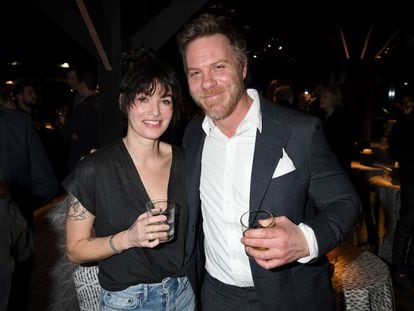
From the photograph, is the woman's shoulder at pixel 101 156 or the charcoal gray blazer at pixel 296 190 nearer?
the charcoal gray blazer at pixel 296 190

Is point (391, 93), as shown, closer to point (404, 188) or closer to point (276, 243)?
point (404, 188)

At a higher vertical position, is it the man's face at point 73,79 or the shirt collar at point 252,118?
the man's face at point 73,79

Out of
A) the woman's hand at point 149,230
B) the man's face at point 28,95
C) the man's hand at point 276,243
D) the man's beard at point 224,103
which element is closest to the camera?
the man's hand at point 276,243

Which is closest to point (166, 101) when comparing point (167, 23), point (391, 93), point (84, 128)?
point (167, 23)

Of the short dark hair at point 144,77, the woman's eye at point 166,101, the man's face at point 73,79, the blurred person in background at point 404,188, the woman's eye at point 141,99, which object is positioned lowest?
the blurred person in background at point 404,188

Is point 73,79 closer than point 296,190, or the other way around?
point 296,190

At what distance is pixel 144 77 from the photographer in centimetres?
178

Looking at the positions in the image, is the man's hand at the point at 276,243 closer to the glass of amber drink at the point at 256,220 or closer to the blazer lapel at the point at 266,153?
the glass of amber drink at the point at 256,220

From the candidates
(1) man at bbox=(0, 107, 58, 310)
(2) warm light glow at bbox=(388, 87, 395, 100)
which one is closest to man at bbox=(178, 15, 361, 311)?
(1) man at bbox=(0, 107, 58, 310)

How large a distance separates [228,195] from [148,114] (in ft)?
1.98

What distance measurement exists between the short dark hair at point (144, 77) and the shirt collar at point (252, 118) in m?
0.22

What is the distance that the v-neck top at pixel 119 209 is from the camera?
1596 mm

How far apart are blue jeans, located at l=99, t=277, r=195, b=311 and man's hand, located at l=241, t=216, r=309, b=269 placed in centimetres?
Answer: 61

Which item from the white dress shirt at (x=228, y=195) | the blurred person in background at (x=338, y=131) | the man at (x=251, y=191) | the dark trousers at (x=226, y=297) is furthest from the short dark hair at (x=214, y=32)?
the blurred person in background at (x=338, y=131)
